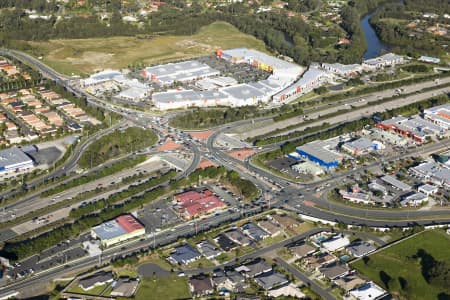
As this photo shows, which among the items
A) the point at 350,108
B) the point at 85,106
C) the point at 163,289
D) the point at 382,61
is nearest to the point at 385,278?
the point at 163,289

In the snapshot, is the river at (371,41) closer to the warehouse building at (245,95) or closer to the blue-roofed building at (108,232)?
the warehouse building at (245,95)

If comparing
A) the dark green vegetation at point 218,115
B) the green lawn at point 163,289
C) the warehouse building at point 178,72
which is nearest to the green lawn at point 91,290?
the green lawn at point 163,289

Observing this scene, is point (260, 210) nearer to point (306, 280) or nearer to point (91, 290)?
point (306, 280)

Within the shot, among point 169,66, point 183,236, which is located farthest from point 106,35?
point 183,236

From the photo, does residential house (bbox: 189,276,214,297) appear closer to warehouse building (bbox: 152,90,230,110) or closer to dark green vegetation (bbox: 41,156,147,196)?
dark green vegetation (bbox: 41,156,147,196)

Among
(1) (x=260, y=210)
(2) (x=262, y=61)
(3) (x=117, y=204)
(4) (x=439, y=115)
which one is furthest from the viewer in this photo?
(2) (x=262, y=61)
